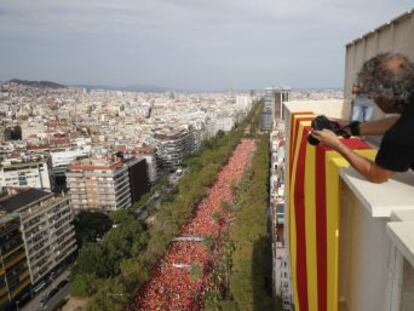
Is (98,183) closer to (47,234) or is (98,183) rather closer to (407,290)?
(47,234)

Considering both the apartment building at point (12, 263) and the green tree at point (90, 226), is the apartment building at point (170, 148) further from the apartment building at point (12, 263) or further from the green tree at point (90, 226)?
the apartment building at point (12, 263)

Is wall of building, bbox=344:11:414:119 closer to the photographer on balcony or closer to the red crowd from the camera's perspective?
the photographer on balcony

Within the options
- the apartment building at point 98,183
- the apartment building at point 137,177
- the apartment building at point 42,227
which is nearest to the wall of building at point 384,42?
the apartment building at point 42,227

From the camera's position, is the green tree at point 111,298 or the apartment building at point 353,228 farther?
the green tree at point 111,298

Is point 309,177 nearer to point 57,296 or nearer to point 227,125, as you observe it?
point 57,296

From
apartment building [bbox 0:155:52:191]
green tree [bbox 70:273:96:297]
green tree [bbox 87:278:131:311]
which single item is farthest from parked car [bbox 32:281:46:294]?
apartment building [bbox 0:155:52:191]
